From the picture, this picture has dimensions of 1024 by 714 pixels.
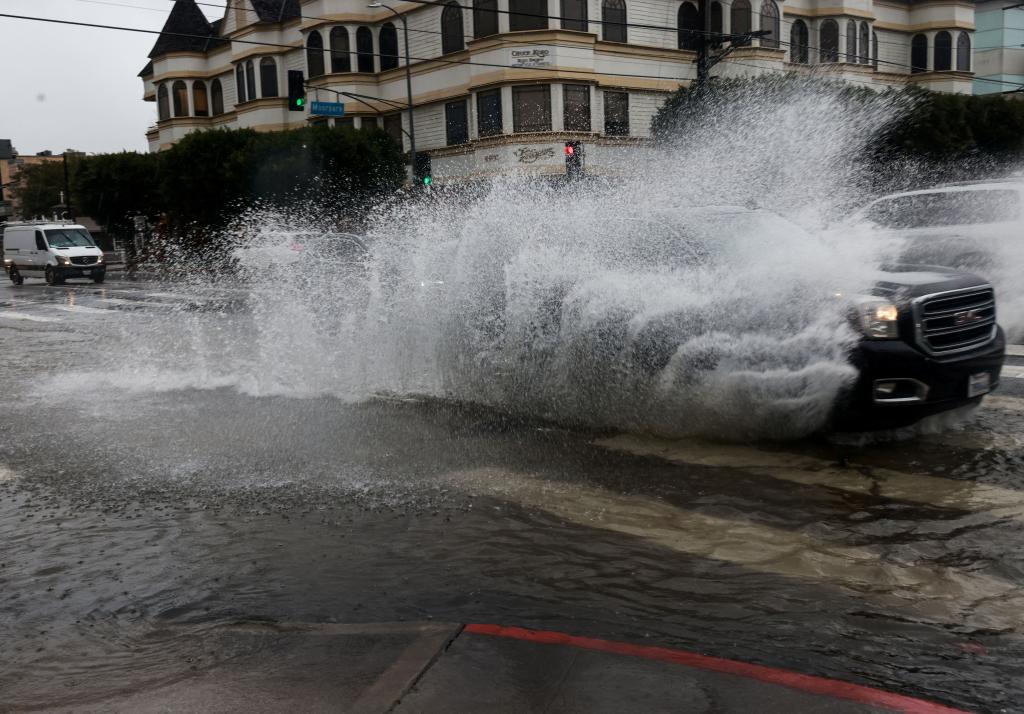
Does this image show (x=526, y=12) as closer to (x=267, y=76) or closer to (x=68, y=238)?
(x=267, y=76)

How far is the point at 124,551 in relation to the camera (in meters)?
5.02

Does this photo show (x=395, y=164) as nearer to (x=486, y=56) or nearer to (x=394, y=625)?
(x=486, y=56)

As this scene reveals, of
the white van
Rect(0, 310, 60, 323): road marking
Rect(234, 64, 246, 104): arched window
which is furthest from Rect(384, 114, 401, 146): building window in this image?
Rect(0, 310, 60, 323): road marking

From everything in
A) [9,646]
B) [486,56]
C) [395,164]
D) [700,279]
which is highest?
[486,56]

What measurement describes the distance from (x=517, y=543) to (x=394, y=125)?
40.4m

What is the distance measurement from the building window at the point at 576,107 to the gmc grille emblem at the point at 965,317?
30.5 meters

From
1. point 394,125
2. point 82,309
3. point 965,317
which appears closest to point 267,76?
point 394,125

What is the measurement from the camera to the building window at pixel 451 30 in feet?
126

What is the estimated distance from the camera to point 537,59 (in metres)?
35.8

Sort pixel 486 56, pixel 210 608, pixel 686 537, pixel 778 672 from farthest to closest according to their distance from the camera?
pixel 486 56
pixel 686 537
pixel 210 608
pixel 778 672

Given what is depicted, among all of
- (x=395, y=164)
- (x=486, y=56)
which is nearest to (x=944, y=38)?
(x=486, y=56)

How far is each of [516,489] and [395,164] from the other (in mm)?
33943

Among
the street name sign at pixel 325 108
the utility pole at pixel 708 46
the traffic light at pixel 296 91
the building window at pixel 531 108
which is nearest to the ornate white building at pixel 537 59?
the building window at pixel 531 108

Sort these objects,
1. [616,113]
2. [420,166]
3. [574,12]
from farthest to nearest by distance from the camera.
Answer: [420,166], [616,113], [574,12]
